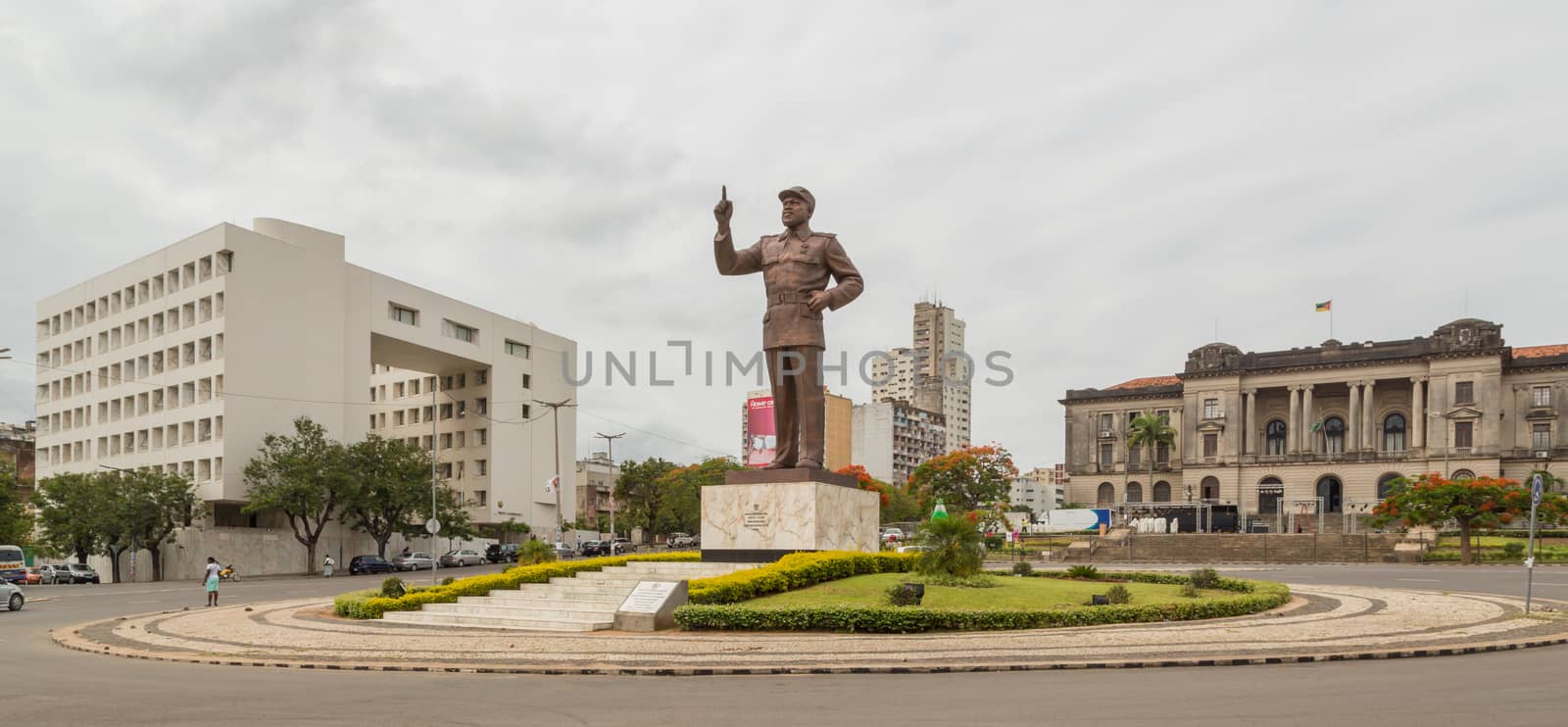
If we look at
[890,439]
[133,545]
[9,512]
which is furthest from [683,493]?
[890,439]

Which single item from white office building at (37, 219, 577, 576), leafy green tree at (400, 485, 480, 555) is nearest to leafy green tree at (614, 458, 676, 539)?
white office building at (37, 219, 577, 576)

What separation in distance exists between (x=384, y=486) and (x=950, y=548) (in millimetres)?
49130

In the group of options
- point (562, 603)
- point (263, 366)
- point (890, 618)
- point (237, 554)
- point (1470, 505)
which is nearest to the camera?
point (890, 618)

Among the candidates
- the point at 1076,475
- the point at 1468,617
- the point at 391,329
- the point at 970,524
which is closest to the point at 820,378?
the point at 970,524

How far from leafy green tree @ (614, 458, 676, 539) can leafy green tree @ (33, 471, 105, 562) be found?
37954 mm

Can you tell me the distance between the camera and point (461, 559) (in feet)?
226

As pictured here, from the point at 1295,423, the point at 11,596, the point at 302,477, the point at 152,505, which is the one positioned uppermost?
the point at 1295,423

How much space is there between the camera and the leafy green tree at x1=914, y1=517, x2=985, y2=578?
832 inches

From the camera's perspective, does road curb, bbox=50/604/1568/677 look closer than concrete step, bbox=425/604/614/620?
Yes

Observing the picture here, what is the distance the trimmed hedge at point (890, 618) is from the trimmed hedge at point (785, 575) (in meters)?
0.55

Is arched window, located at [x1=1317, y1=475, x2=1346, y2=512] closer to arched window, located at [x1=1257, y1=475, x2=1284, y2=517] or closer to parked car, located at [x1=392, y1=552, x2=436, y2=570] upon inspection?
arched window, located at [x1=1257, y1=475, x2=1284, y2=517]

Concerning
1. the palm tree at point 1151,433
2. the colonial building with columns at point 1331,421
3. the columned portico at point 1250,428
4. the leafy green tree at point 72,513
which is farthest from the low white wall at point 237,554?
the columned portico at point 1250,428

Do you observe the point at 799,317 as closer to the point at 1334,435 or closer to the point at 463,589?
the point at 463,589

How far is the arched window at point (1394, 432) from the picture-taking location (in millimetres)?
95750
